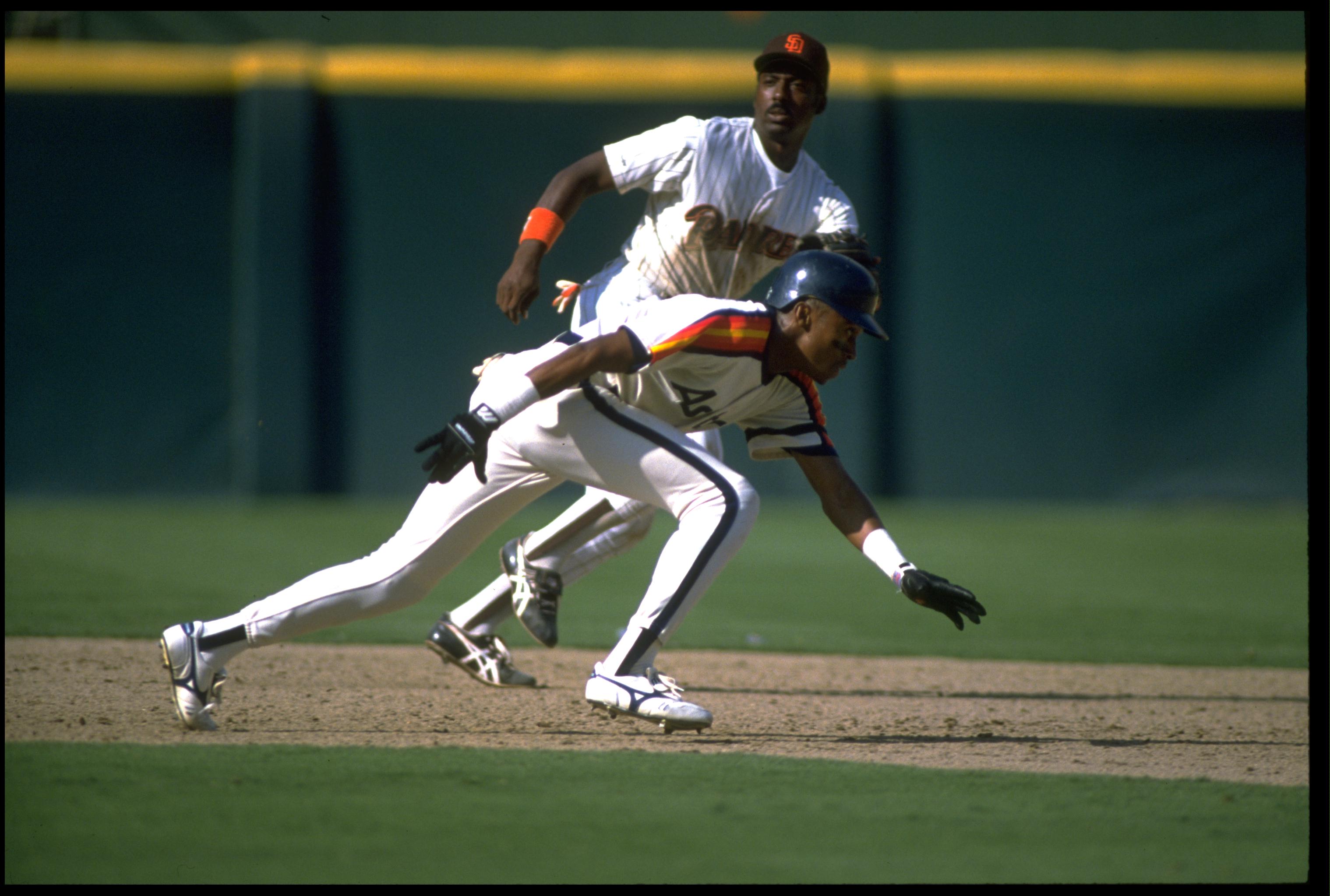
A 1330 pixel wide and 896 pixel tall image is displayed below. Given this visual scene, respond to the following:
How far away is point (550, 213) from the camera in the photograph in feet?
13.7

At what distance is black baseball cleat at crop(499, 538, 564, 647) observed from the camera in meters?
4.36

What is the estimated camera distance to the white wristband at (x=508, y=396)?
3.36m

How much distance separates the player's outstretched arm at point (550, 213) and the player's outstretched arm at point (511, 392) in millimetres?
522

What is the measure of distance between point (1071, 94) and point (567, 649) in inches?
281

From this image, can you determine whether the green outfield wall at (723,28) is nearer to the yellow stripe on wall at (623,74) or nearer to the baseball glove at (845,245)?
the yellow stripe on wall at (623,74)

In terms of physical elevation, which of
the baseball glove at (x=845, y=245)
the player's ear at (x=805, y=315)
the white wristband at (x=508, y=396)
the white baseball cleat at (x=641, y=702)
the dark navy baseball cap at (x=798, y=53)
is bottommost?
the white baseball cleat at (x=641, y=702)

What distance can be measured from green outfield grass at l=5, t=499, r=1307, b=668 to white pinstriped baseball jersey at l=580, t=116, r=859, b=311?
5.53ft

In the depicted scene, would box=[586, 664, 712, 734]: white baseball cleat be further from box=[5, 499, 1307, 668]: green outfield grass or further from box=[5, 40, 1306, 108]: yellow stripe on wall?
box=[5, 40, 1306, 108]: yellow stripe on wall

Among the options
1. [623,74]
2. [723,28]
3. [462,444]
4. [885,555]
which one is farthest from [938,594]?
[723,28]

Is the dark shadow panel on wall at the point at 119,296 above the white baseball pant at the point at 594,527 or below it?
above

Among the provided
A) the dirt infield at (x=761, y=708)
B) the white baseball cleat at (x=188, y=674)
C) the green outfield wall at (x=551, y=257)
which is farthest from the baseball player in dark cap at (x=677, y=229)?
the green outfield wall at (x=551, y=257)

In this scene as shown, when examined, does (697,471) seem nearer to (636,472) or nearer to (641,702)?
(636,472)

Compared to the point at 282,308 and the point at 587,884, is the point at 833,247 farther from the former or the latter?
the point at 282,308

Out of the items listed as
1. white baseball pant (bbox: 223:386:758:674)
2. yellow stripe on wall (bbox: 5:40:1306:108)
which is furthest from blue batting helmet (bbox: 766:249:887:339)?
yellow stripe on wall (bbox: 5:40:1306:108)
